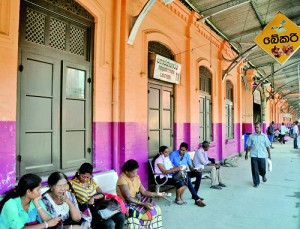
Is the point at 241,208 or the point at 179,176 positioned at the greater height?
the point at 179,176

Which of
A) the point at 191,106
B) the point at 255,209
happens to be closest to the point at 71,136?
the point at 255,209

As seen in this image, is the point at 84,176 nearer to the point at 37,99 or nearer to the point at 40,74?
the point at 37,99

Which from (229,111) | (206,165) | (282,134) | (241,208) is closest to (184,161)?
(206,165)

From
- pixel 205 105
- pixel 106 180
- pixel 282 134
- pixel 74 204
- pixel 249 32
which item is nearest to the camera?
pixel 74 204

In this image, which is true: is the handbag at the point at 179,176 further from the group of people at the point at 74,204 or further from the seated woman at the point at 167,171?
the group of people at the point at 74,204

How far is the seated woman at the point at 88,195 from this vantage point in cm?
311

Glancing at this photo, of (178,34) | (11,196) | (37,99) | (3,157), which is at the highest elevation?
(178,34)

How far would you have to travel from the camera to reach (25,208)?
2412mm

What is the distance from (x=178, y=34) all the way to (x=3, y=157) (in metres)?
5.13

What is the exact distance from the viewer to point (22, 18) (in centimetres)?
334

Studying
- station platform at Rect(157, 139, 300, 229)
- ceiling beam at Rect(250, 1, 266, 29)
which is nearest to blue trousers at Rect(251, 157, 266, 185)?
station platform at Rect(157, 139, 300, 229)

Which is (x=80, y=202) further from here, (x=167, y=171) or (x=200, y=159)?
(x=200, y=159)

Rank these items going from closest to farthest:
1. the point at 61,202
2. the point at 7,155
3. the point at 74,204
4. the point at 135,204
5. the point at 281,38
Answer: the point at 61,202
the point at 74,204
the point at 7,155
the point at 135,204
the point at 281,38

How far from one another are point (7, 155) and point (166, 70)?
3936 millimetres
